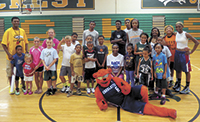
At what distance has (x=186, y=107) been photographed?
11.8ft

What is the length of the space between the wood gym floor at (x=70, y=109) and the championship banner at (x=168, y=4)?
9564mm

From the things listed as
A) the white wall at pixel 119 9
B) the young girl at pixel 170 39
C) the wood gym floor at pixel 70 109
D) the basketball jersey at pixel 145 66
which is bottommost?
the wood gym floor at pixel 70 109

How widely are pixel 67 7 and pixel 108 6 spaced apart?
305 centimetres

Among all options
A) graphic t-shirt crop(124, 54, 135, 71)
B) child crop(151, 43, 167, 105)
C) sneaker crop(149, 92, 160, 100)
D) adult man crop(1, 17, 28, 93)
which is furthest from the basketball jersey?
adult man crop(1, 17, 28, 93)

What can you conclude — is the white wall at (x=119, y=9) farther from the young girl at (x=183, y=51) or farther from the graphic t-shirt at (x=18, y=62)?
the graphic t-shirt at (x=18, y=62)

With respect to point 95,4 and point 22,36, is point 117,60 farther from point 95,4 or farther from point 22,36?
point 95,4

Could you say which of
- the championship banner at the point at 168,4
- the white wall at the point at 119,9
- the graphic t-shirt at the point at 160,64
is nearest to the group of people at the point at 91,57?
the graphic t-shirt at the point at 160,64

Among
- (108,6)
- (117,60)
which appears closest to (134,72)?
(117,60)

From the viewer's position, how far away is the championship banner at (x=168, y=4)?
12641 mm

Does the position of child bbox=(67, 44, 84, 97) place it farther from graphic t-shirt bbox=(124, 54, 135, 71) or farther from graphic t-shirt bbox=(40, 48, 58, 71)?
graphic t-shirt bbox=(124, 54, 135, 71)

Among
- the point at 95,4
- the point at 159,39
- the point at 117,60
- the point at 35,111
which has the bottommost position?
the point at 35,111

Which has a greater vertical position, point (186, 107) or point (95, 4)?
point (95, 4)

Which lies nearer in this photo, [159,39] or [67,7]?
[159,39]

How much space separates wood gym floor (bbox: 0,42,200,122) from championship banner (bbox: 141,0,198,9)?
9.56 m
